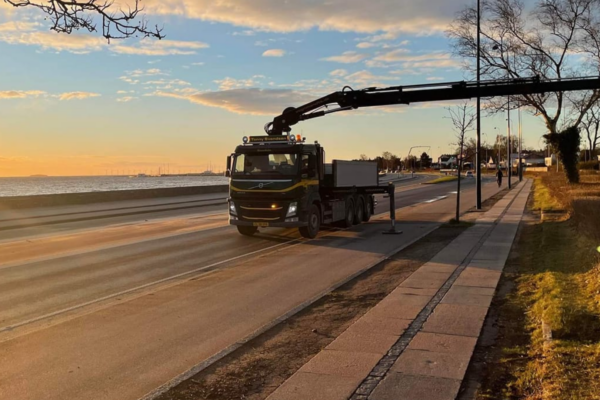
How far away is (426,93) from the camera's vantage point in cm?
1881

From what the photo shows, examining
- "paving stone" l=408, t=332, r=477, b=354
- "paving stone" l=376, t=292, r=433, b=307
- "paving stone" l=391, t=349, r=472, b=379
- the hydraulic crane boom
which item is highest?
the hydraulic crane boom

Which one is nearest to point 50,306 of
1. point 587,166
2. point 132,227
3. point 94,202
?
point 132,227

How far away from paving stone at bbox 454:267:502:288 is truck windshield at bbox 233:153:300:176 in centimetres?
675

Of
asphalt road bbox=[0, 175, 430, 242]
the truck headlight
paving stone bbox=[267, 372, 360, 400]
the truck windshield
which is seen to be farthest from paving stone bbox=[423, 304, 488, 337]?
asphalt road bbox=[0, 175, 430, 242]

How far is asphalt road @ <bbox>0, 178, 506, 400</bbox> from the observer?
5.18 metres

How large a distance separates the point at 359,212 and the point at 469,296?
12.1 metres

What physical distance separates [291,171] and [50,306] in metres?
8.63

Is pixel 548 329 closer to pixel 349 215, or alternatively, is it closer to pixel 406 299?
pixel 406 299

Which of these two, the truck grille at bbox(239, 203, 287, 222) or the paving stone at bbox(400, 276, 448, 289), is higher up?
the truck grille at bbox(239, 203, 287, 222)

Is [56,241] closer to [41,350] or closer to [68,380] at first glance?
[41,350]

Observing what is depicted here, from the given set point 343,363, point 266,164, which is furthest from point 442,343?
point 266,164

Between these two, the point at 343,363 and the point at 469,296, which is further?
the point at 469,296

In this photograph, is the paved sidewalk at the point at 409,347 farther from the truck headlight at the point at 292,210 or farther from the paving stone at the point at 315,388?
the truck headlight at the point at 292,210

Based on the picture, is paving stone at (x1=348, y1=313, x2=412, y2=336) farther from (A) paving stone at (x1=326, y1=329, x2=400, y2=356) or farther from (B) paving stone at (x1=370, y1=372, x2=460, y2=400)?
(B) paving stone at (x1=370, y1=372, x2=460, y2=400)
